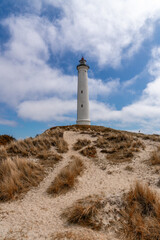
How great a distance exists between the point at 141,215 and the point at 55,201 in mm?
3196

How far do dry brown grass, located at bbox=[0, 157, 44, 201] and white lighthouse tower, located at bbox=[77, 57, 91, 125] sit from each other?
22722mm

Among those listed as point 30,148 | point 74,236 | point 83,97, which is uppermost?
point 83,97

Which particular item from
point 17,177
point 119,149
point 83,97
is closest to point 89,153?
point 119,149

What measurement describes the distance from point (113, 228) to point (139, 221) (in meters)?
0.77

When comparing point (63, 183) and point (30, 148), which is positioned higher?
point (30, 148)

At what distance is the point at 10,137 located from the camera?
17734mm

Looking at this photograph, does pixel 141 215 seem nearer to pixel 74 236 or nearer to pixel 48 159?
pixel 74 236

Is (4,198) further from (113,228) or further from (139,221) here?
(139,221)

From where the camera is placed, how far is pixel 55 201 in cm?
565

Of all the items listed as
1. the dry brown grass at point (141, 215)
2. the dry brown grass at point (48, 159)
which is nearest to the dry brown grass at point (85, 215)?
the dry brown grass at point (141, 215)

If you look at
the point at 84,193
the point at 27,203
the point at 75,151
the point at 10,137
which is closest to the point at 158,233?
the point at 84,193

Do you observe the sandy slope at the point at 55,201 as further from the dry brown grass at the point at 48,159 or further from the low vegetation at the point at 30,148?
the low vegetation at the point at 30,148

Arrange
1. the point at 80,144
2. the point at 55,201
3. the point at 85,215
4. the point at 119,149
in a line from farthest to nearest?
the point at 80,144 < the point at 119,149 < the point at 55,201 < the point at 85,215

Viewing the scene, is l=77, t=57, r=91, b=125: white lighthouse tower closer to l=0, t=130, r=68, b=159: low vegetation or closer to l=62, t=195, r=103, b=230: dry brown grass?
l=0, t=130, r=68, b=159: low vegetation
